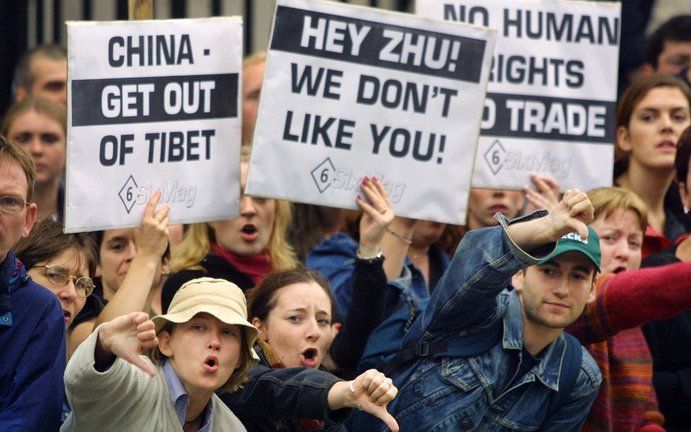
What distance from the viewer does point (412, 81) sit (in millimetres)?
7441

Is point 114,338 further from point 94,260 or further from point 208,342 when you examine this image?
point 94,260

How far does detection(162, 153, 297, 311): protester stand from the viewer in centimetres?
751

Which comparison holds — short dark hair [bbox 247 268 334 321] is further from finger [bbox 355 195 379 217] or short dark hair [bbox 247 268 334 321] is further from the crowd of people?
finger [bbox 355 195 379 217]

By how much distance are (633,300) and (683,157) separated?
3.27 feet

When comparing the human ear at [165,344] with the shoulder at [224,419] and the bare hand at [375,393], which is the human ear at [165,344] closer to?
the shoulder at [224,419]

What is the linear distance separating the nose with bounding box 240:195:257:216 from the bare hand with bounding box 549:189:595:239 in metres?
2.24

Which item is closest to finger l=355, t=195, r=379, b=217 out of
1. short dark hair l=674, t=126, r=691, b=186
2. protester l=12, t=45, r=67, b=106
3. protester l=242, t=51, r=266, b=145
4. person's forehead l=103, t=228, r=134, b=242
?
person's forehead l=103, t=228, r=134, b=242

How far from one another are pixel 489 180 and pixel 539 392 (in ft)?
→ 5.89

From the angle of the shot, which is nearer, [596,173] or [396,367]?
[396,367]

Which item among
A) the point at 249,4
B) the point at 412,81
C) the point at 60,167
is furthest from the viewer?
the point at 249,4

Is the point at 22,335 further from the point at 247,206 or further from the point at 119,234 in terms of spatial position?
the point at 247,206

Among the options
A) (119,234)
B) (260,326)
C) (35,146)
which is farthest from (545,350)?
(35,146)

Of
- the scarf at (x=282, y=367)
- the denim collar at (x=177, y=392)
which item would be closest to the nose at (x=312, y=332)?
the scarf at (x=282, y=367)

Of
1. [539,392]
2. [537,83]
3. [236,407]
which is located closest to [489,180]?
[537,83]
